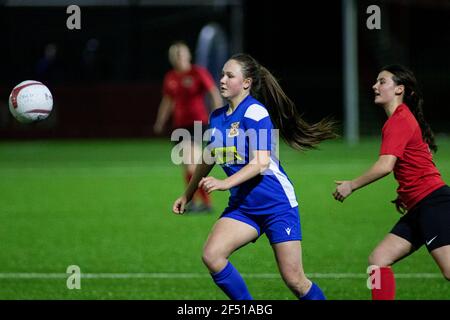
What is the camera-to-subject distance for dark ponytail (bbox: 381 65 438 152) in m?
6.25

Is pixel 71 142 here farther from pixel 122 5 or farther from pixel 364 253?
pixel 364 253

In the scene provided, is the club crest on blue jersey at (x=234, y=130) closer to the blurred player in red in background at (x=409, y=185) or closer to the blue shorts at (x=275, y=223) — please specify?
the blue shorts at (x=275, y=223)

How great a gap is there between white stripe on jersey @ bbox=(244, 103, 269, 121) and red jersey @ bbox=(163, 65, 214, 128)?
733 cm

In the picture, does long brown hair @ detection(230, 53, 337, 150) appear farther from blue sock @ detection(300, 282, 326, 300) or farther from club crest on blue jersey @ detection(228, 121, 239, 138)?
blue sock @ detection(300, 282, 326, 300)

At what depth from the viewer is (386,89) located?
6.24 metres

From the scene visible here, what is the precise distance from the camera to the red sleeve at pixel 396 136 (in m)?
6.00

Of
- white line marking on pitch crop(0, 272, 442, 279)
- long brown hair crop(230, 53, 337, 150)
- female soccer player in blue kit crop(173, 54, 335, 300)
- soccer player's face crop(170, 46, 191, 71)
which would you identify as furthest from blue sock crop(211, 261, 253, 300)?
soccer player's face crop(170, 46, 191, 71)

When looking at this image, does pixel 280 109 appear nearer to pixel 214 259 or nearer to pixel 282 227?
pixel 282 227

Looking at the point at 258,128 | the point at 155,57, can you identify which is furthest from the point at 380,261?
the point at 155,57

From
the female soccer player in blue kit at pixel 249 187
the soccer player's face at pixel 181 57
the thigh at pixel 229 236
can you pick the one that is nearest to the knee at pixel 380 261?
the female soccer player in blue kit at pixel 249 187

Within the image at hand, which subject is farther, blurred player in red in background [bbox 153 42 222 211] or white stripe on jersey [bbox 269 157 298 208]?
blurred player in red in background [bbox 153 42 222 211]

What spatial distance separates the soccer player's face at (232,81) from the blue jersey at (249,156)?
0.31 feet

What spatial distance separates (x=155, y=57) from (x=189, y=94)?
14.2 metres

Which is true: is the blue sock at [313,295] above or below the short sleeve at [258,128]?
below
